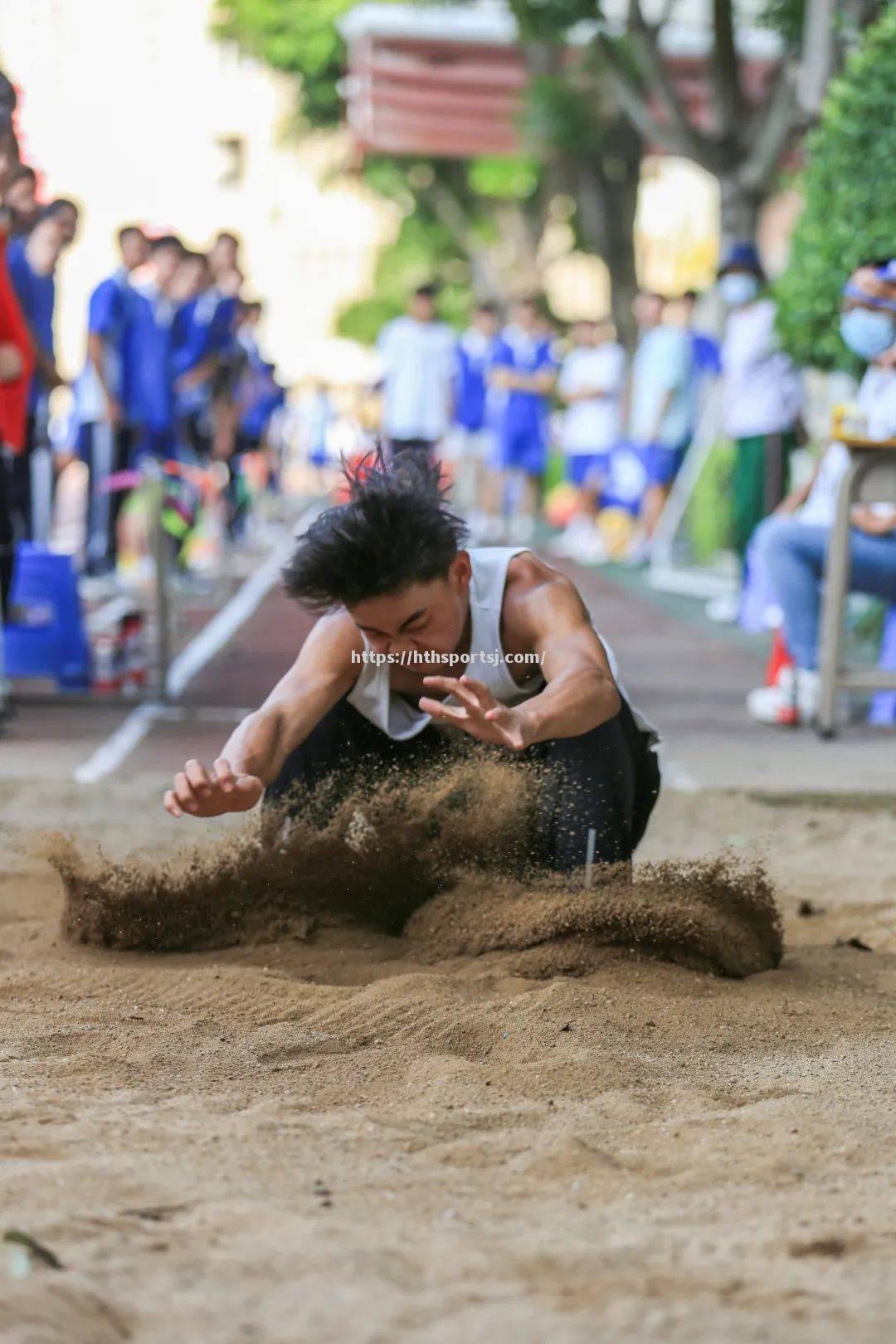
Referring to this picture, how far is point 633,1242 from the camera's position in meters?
2.45

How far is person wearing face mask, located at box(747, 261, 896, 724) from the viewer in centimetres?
727

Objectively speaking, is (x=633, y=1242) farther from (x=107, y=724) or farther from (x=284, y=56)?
(x=284, y=56)

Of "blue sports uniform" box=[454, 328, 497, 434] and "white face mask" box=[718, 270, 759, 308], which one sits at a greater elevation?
"white face mask" box=[718, 270, 759, 308]

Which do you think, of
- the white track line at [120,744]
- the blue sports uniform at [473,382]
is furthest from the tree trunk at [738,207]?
the white track line at [120,744]

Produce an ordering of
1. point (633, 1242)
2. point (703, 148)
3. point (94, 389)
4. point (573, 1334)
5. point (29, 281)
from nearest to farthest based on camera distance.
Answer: point (573, 1334) → point (633, 1242) → point (29, 281) → point (94, 389) → point (703, 148)

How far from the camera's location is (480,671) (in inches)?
160

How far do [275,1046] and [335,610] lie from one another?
102cm

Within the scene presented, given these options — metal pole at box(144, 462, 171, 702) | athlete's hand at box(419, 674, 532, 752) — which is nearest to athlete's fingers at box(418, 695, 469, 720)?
athlete's hand at box(419, 674, 532, 752)

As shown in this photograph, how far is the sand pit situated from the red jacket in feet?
11.0

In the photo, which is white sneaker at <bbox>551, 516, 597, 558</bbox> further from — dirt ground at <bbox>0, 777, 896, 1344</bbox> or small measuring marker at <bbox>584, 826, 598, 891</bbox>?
small measuring marker at <bbox>584, 826, 598, 891</bbox>

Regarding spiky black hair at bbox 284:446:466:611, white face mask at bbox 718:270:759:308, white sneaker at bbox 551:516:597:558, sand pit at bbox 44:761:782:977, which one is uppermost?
white face mask at bbox 718:270:759:308

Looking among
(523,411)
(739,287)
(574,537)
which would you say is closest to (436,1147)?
(739,287)

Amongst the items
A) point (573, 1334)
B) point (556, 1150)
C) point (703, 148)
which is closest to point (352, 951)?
point (556, 1150)

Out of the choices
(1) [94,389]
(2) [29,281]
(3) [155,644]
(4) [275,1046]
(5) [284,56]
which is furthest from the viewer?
(5) [284,56]
